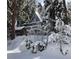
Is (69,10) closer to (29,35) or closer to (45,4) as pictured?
(45,4)

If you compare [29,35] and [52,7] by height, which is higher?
[52,7]

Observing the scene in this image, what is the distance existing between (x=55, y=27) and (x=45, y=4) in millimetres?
232

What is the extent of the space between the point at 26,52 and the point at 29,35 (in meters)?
0.16

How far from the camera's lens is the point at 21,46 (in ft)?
7.44

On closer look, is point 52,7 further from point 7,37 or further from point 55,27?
point 7,37

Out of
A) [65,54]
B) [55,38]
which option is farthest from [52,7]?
[65,54]

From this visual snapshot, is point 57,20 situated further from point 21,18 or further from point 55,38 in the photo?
point 21,18

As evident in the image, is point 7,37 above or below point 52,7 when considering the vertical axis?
below

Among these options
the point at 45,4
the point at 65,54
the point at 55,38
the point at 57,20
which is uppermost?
the point at 45,4

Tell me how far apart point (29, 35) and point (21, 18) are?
174mm

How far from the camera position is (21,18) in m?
2.28

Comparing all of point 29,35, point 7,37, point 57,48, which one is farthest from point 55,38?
point 7,37
